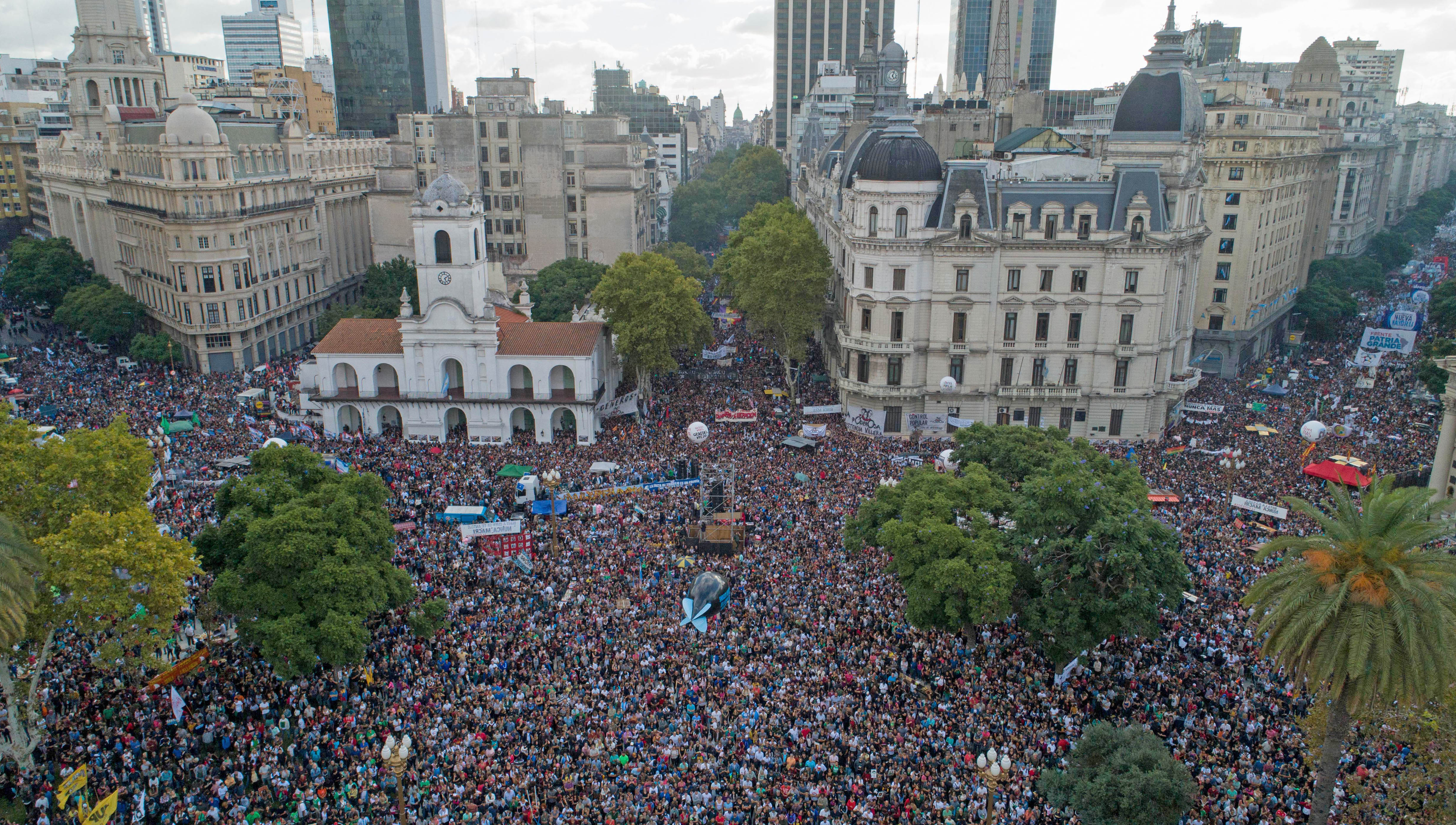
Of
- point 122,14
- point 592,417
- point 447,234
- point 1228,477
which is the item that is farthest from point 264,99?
point 1228,477

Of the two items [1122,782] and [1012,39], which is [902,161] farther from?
[1012,39]

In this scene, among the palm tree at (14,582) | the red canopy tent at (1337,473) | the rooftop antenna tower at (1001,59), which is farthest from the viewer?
the rooftop antenna tower at (1001,59)

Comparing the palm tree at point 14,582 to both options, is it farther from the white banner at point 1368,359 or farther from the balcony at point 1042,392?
the white banner at point 1368,359

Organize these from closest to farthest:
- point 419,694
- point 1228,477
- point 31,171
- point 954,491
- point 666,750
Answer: point 666,750
point 419,694
point 954,491
point 1228,477
point 31,171

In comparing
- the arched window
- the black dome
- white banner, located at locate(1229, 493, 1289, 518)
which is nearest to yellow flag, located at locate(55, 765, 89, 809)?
the arched window

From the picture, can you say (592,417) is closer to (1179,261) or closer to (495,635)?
(495,635)

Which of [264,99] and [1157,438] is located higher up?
[264,99]

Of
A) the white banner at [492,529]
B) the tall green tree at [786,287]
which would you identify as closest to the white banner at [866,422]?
the tall green tree at [786,287]
